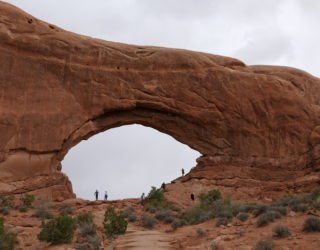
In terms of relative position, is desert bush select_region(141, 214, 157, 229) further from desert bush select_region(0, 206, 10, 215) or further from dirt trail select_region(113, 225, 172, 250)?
desert bush select_region(0, 206, 10, 215)

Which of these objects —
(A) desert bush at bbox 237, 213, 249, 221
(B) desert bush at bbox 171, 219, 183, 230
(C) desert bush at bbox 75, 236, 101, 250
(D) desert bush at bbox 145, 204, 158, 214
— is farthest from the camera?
(D) desert bush at bbox 145, 204, 158, 214

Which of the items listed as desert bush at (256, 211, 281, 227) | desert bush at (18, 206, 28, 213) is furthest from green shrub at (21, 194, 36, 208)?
desert bush at (256, 211, 281, 227)

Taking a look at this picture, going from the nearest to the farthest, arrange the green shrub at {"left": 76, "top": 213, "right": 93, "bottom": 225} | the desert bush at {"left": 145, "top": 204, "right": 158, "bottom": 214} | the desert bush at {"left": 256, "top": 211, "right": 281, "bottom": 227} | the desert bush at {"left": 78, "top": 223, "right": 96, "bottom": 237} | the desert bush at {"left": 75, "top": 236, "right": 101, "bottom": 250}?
the desert bush at {"left": 75, "top": 236, "right": 101, "bottom": 250}
the desert bush at {"left": 256, "top": 211, "right": 281, "bottom": 227}
the desert bush at {"left": 78, "top": 223, "right": 96, "bottom": 237}
the green shrub at {"left": 76, "top": 213, "right": 93, "bottom": 225}
the desert bush at {"left": 145, "top": 204, "right": 158, "bottom": 214}

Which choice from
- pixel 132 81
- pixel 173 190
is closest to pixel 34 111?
pixel 132 81

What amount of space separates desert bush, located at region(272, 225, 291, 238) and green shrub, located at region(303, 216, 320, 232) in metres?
0.47

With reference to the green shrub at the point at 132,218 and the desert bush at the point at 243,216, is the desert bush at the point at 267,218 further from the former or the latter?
the green shrub at the point at 132,218

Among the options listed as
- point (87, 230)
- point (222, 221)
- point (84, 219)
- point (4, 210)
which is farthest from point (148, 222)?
point (4, 210)

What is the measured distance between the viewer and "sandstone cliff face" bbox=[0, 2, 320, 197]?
24625 millimetres

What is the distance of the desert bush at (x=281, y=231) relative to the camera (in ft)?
37.6

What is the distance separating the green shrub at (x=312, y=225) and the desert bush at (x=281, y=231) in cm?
47

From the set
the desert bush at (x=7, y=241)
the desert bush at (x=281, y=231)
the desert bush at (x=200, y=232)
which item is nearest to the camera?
the desert bush at (x=281, y=231)

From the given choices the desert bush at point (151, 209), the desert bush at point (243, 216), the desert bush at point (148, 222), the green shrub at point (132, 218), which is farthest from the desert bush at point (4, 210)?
the desert bush at point (243, 216)

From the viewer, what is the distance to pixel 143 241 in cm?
1349

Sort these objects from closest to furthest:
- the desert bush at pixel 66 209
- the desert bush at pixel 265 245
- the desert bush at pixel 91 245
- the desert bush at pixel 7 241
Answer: the desert bush at pixel 265 245, the desert bush at pixel 91 245, the desert bush at pixel 7 241, the desert bush at pixel 66 209
